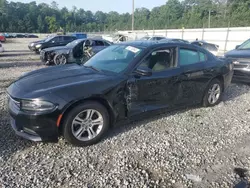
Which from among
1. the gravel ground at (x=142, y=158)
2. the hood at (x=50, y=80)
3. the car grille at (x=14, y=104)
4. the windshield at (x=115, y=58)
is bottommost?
the gravel ground at (x=142, y=158)

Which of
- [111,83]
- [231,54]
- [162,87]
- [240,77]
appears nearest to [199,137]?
[162,87]

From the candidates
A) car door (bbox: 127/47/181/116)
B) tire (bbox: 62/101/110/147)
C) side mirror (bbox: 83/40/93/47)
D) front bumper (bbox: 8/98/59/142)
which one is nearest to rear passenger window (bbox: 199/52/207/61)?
car door (bbox: 127/47/181/116)

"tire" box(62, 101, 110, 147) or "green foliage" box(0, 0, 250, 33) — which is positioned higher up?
"green foliage" box(0, 0, 250, 33)

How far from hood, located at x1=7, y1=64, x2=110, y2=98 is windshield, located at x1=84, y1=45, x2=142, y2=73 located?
249 mm

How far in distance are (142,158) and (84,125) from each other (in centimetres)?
97

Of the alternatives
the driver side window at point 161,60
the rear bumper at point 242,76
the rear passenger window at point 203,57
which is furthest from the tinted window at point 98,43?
the driver side window at point 161,60

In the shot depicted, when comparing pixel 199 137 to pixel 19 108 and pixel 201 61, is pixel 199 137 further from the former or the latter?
pixel 19 108

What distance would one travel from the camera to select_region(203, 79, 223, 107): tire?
5.18m

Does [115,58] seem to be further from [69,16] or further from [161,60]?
[69,16]

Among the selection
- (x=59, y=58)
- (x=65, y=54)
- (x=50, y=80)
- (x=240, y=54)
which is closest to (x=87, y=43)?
(x=65, y=54)

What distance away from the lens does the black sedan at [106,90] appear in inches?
125

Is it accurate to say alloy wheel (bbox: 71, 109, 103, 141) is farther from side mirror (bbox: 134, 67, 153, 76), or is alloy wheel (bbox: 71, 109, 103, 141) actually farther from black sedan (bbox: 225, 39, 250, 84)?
black sedan (bbox: 225, 39, 250, 84)

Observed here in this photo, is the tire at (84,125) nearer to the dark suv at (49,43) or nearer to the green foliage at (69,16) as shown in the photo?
the dark suv at (49,43)

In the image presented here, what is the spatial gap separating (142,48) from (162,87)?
78 cm
